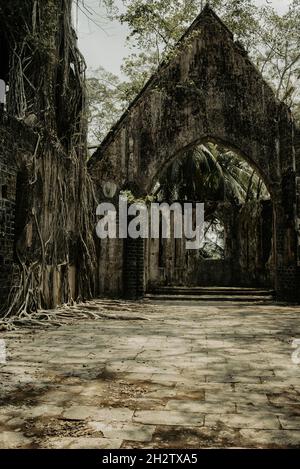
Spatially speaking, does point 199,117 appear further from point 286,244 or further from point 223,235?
point 223,235

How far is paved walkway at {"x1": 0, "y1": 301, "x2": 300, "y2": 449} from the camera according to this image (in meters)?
2.25

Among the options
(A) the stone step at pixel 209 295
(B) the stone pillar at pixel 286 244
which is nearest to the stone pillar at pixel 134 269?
(A) the stone step at pixel 209 295

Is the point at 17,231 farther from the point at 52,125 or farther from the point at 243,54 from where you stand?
the point at 243,54

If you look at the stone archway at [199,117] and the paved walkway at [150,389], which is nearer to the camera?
the paved walkway at [150,389]

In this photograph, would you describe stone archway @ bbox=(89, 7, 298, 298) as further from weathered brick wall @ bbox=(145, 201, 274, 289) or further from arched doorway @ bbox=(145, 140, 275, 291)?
weathered brick wall @ bbox=(145, 201, 274, 289)

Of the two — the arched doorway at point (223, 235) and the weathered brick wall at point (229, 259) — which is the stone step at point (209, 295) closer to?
the arched doorway at point (223, 235)

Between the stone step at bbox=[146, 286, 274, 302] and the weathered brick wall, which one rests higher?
the weathered brick wall

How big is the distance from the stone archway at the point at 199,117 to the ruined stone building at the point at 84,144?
0.08ft

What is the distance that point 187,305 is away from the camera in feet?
32.2

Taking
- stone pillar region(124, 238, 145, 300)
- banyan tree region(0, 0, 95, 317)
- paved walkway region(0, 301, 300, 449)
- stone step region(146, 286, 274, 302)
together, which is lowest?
stone step region(146, 286, 274, 302)

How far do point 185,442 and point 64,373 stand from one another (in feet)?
5.46

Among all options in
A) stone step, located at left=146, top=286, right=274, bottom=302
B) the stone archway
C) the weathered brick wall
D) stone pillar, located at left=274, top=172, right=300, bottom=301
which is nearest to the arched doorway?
the weathered brick wall

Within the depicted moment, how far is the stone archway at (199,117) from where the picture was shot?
10.8m

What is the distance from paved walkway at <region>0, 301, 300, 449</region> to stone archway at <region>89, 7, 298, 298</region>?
18.5 feet
